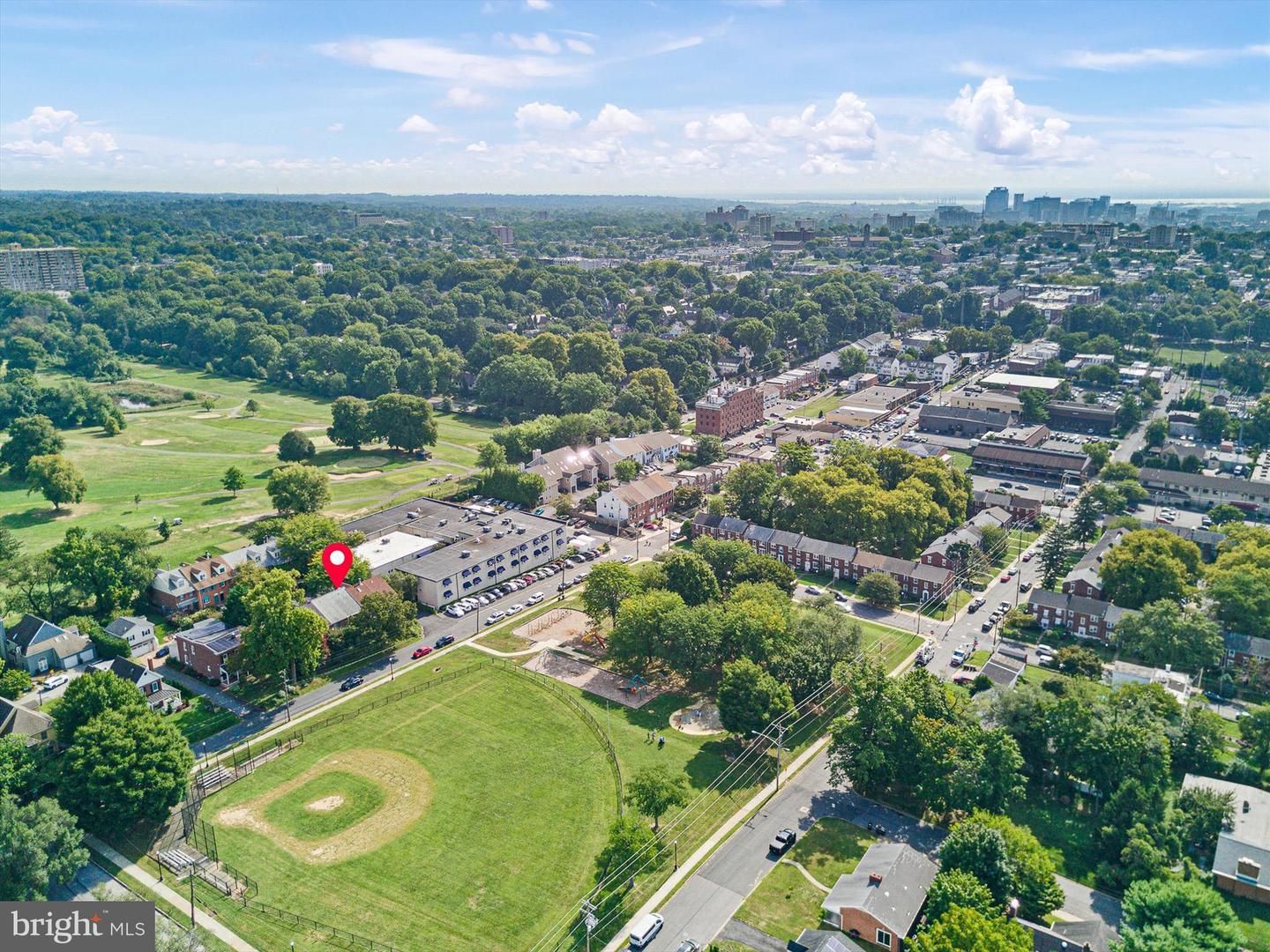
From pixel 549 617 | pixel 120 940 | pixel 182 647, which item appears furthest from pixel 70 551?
pixel 120 940

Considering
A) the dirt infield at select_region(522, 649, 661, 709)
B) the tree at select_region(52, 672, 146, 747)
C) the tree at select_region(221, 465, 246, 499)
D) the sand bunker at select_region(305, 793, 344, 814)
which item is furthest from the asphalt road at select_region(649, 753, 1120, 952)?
the tree at select_region(221, 465, 246, 499)

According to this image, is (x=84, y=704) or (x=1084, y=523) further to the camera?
(x=1084, y=523)

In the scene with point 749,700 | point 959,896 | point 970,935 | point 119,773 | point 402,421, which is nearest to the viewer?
point 970,935

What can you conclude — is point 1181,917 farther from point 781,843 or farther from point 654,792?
point 654,792

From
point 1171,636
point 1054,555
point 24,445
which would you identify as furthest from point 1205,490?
point 24,445

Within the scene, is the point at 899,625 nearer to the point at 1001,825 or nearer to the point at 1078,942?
the point at 1001,825

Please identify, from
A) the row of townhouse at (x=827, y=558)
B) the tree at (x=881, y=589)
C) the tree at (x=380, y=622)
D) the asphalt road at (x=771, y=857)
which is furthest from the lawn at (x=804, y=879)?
the tree at (x=380, y=622)

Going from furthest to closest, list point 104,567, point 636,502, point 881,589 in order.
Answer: point 636,502
point 881,589
point 104,567

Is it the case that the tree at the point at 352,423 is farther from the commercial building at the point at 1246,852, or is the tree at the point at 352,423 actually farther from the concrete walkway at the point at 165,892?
the commercial building at the point at 1246,852
